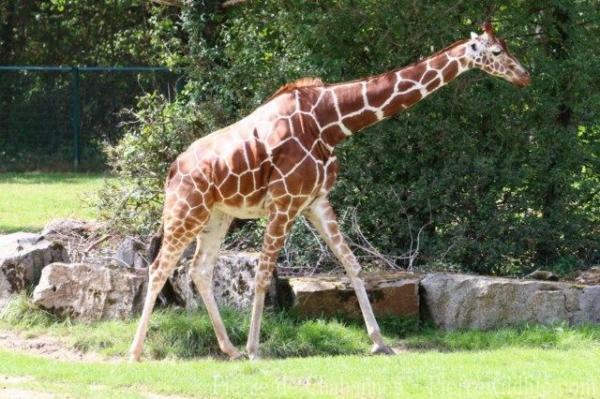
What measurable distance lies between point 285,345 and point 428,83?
2.62m

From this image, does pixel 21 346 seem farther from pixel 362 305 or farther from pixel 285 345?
pixel 362 305

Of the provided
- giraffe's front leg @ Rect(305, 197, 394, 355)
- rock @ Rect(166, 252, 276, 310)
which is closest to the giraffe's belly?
giraffe's front leg @ Rect(305, 197, 394, 355)

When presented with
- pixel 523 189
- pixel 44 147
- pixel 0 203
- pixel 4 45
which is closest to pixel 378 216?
pixel 523 189

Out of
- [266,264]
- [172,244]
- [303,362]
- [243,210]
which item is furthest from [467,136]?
[303,362]

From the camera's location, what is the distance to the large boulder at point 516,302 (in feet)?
34.3

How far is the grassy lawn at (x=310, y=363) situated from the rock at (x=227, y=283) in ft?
0.73

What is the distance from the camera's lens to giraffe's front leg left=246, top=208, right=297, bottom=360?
9.63 m

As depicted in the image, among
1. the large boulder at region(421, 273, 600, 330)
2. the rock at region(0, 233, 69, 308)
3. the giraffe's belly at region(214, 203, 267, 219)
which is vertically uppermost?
the giraffe's belly at region(214, 203, 267, 219)

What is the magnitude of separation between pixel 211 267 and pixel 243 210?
591 millimetres

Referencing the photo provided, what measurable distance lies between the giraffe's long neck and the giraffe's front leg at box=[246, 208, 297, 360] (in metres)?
0.83

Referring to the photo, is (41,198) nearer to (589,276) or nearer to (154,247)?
(154,247)

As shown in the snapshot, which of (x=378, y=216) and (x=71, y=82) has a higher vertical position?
(x=71, y=82)

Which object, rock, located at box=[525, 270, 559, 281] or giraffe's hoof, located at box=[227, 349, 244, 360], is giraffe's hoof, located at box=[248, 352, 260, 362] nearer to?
giraffe's hoof, located at box=[227, 349, 244, 360]

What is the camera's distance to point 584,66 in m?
12.6
